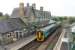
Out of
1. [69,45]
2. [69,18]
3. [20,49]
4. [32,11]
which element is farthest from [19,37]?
[32,11]

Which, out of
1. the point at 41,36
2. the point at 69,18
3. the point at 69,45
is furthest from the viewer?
the point at 69,18

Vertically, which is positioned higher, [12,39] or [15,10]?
[15,10]

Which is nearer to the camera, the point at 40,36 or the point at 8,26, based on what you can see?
the point at 40,36

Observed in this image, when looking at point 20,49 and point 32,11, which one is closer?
point 20,49

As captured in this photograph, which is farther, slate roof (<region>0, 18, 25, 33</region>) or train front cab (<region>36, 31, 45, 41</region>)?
slate roof (<region>0, 18, 25, 33</region>)

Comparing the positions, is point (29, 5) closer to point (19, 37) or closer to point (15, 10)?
point (15, 10)

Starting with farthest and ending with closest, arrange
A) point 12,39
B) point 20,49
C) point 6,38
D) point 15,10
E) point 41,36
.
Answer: point 15,10 → point 41,36 → point 12,39 → point 6,38 → point 20,49

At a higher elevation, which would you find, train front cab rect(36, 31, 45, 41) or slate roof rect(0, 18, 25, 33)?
slate roof rect(0, 18, 25, 33)

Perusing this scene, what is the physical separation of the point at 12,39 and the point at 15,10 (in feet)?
61.9

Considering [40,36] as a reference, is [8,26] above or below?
above

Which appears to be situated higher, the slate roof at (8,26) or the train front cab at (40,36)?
the slate roof at (8,26)

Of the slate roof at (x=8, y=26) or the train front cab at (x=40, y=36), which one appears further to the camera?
the slate roof at (x=8, y=26)

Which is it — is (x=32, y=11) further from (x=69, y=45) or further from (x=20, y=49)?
(x=69, y=45)

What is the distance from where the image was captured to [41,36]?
43.6 ft
